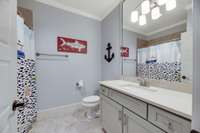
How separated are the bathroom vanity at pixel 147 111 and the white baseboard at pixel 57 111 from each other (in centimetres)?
118

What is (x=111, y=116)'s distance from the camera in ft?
5.16

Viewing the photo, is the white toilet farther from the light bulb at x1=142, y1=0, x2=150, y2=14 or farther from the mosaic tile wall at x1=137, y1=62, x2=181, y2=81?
the light bulb at x1=142, y1=0, x2=150, y2=14

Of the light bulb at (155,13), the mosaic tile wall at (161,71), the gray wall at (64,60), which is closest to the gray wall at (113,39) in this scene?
the gray wall at (64,60)

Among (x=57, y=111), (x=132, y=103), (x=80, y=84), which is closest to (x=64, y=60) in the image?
(x=80, y=84)


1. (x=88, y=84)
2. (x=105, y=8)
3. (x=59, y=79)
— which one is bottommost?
(x=88, y=84)

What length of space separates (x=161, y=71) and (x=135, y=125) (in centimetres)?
85

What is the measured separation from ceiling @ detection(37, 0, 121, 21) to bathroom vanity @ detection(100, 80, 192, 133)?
1938 mm

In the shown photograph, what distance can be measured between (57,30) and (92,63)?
1.20 m

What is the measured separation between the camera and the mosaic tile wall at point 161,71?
1341mm

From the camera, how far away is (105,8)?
266 cm

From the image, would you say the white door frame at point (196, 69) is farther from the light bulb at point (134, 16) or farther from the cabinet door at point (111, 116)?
the light bulb at point (134, 16)

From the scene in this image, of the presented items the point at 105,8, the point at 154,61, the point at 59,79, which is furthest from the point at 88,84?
the point at 105,8

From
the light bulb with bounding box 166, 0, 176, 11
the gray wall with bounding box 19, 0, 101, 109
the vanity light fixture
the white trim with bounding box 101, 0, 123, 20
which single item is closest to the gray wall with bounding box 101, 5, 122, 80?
the white trim with bounding box 101, 0, 123, 20

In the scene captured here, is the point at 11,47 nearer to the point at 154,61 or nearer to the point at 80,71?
the point at 154,61
